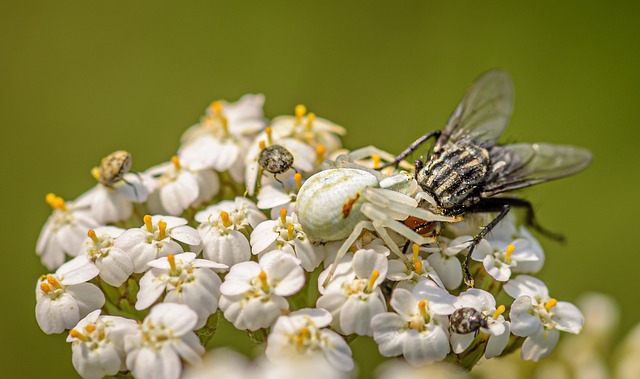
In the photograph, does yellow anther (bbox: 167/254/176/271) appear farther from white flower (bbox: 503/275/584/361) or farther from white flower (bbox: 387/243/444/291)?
white flower (bbox: 503/275/584/361)

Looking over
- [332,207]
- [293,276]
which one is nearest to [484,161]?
[332,207]

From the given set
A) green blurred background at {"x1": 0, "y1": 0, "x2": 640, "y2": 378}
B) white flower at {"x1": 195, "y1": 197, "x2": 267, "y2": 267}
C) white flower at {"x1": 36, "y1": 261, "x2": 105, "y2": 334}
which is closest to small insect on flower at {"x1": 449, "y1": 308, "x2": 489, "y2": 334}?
white flower at {"x1": 195, "y1": 197, "x2": 267, "y2": 267}

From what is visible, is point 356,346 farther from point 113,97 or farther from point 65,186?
point 113,97

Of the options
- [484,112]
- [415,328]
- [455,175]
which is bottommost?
[415,328]

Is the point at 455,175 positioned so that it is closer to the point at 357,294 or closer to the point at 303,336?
the point at 357,294

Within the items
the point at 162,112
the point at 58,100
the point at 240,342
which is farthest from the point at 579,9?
the point at 58,100
